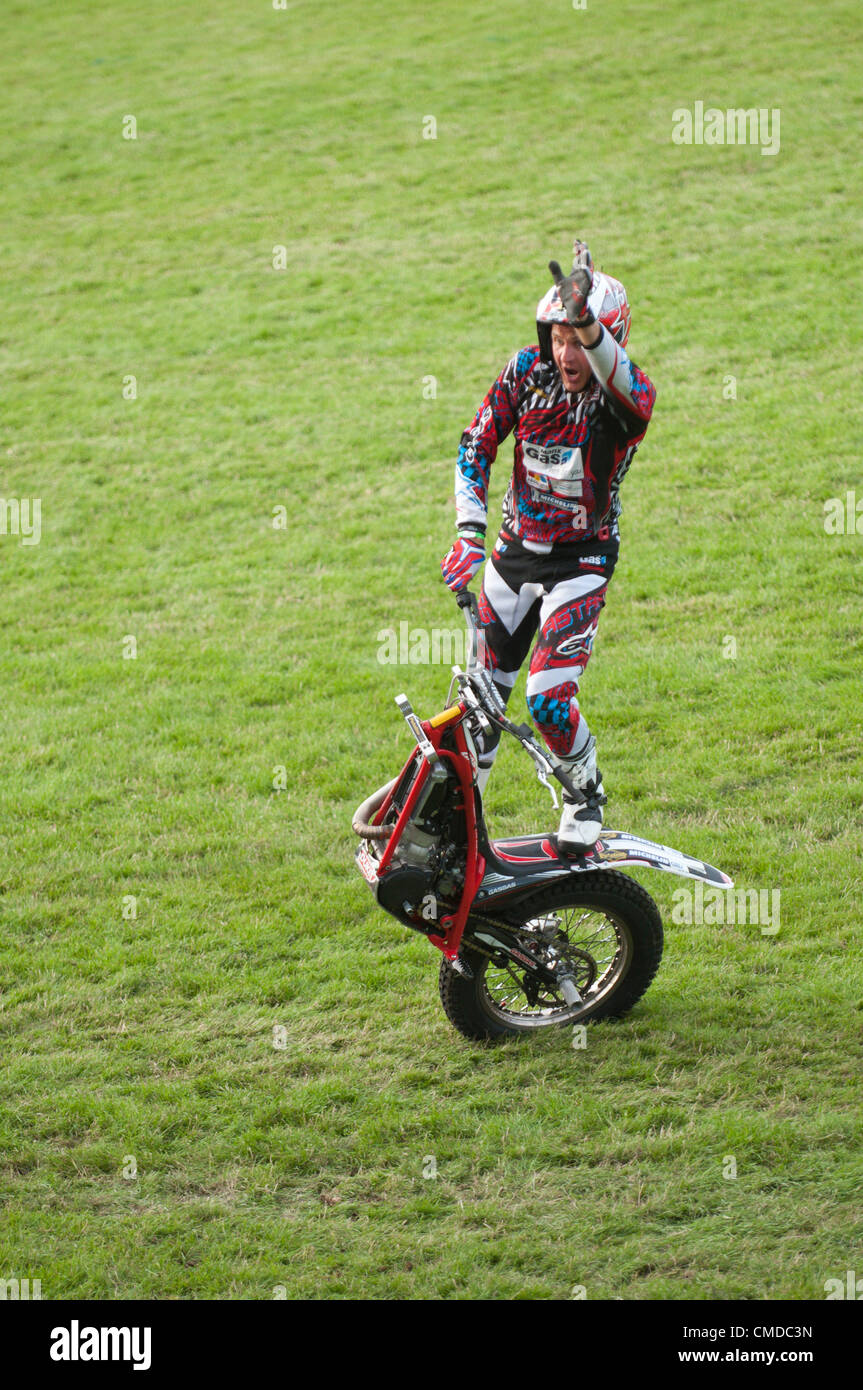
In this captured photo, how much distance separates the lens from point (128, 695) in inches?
351

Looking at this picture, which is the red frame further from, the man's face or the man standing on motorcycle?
the man's face

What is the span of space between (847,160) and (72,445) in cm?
1116

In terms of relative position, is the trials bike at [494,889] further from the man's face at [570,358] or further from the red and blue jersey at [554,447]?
the man's face at [570,358]

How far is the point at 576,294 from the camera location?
474 centimetres

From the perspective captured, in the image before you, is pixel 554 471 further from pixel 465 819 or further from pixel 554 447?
pixel 465 819

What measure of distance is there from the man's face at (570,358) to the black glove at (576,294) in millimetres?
282

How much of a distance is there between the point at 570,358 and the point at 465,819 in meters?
1.91

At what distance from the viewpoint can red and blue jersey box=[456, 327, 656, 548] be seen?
17.7 ft

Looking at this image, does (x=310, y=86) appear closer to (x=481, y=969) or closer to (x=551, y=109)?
(x=551, y=109)

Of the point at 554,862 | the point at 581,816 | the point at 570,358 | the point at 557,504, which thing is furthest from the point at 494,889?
the point at 570,358

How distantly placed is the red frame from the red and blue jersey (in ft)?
3.32

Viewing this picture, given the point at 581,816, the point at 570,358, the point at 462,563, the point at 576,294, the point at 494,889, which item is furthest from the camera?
the point at 581,816

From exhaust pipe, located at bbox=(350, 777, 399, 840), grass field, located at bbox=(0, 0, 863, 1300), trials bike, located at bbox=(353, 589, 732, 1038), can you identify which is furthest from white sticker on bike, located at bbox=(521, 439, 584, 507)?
grass field, located at bbox=(0, 0, 863, 1300)
